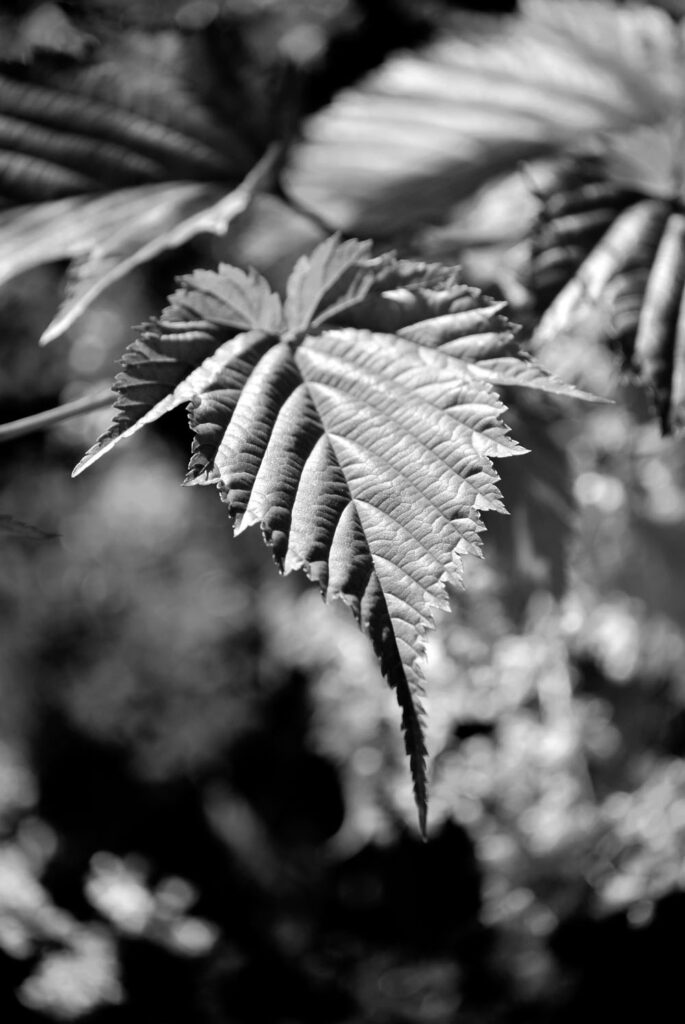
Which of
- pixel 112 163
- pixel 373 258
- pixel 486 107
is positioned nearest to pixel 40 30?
pixel 112 163

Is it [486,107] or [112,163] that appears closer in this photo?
[112,163]

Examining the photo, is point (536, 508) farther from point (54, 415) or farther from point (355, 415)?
point (54, 415)

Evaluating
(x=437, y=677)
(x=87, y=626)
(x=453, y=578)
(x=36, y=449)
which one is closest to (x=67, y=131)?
(x=453, y=578)

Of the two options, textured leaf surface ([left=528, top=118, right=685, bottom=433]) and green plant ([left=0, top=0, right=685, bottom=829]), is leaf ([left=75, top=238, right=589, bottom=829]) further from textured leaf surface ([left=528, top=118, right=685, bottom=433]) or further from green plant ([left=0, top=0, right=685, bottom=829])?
textured leaf surface ([left=528, top=118, right=685, bottom=433])

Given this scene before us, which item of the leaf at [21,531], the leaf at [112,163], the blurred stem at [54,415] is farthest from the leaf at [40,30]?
the leaf at [21,531]

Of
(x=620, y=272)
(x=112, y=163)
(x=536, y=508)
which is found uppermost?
(x=112, y=163)

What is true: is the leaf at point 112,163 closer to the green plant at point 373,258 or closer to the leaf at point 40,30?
the green plant at point 373,258

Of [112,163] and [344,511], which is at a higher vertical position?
[112,163]
